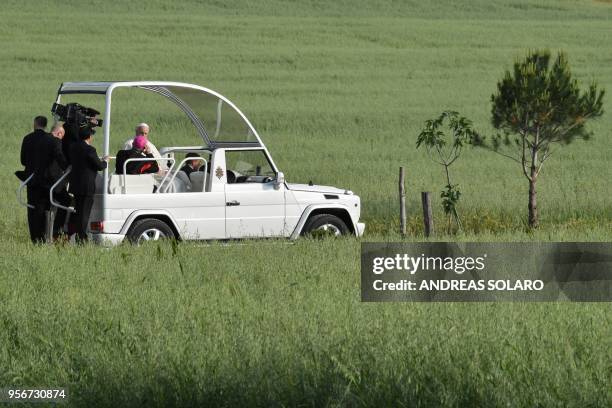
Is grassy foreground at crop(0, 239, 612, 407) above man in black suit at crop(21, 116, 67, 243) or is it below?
below

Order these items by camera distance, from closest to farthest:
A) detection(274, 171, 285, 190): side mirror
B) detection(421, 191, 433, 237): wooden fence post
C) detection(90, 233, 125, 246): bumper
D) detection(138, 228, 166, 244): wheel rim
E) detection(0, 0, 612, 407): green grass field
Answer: detection(0, 0, 612, 407): green grass field, detection(90, 233, 125, 246): bumper, detection(138, 228, 166, 244): wheel rim, detection(274, 171, 285, 190): side mirror, detection(421, 191, 433, 237): wooden fence post

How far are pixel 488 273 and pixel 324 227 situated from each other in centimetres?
459

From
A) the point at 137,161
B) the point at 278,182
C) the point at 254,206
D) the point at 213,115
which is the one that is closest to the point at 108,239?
the point at 137,161

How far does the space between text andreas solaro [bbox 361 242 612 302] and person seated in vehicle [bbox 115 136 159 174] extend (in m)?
3.00

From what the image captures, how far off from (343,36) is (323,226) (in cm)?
4348

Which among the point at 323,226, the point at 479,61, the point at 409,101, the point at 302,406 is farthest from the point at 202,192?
the point at 479,61

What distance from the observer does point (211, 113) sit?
1534 cm

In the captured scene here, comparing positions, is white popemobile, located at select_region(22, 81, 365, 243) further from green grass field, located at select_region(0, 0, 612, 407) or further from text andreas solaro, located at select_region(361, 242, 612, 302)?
text andreas solaro, located at select_region(361, 242, 612, 302)

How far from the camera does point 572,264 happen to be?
1101 centimetres

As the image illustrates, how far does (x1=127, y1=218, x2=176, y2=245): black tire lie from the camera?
13719mm

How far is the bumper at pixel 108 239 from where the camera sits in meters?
13.5

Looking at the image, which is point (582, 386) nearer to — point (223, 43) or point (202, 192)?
point (202, 192)

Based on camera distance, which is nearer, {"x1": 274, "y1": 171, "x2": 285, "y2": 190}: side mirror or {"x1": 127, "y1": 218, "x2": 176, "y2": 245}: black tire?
{"x1": 127, "y1": 218, "x2": 176, "y2": 245}: black tire

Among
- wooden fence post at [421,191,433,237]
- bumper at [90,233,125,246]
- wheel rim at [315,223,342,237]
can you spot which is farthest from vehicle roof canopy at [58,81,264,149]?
wooden fence post at [421,191,433,237]
